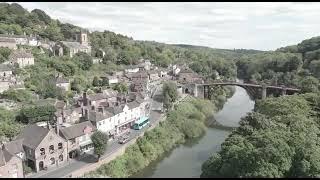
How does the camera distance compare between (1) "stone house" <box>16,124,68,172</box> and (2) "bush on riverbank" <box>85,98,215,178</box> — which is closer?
(1) "stone house" <box>16,124,68,172</box>

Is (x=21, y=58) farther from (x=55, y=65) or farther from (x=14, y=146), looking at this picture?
(x=14, y=146)

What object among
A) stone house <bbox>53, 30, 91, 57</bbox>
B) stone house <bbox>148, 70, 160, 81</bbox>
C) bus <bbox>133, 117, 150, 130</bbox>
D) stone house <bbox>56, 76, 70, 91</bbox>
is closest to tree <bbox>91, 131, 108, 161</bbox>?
bus <bbox>133, 117, 150, 130</bbox>

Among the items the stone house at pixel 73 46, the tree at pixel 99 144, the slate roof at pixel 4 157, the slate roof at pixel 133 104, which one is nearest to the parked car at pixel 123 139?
the tree at pixel 99 144

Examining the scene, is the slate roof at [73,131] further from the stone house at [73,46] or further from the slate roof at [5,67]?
the stone house at [73,46]

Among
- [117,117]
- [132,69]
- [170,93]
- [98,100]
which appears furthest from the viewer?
[132,69]

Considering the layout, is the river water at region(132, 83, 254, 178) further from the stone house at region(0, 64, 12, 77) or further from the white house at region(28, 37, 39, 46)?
the white house at region(28, 37, 39, 46)

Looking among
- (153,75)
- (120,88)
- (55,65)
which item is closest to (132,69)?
(153,75)
